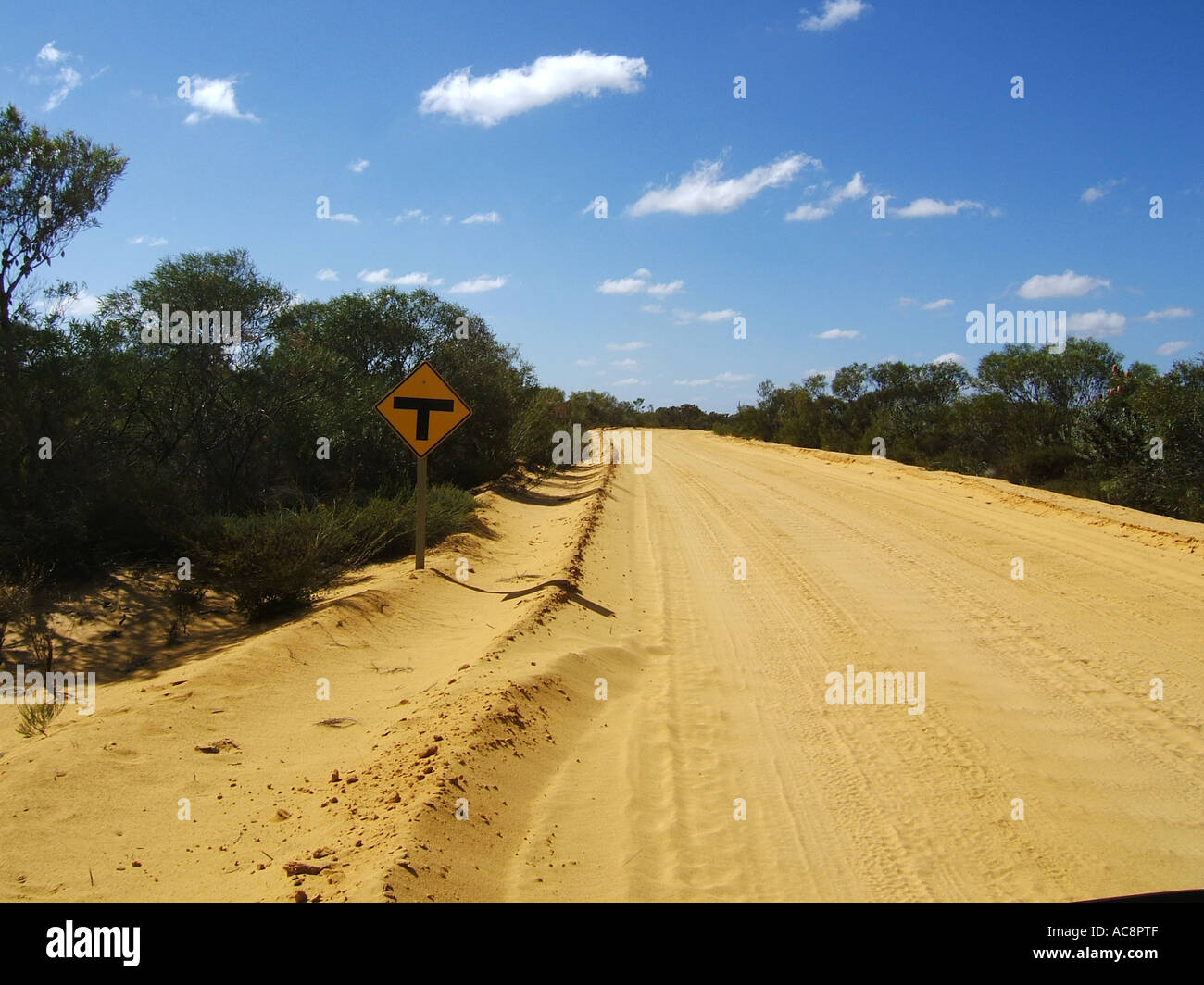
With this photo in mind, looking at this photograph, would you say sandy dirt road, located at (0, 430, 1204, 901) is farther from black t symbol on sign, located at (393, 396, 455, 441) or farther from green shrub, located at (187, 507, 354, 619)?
black t symbol on sign, located at (393, 396, 455, 441)

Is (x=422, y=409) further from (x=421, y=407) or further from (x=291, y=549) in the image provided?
(x=291, y=549)

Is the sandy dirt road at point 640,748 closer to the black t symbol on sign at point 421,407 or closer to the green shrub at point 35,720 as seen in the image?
the green shrub at point 35,720

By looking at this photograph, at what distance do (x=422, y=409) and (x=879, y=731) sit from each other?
727 centimetres

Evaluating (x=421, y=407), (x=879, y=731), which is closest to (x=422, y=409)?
(x=421, y=407)

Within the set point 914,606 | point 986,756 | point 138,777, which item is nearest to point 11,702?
point 138,777

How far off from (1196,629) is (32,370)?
14.2 meters

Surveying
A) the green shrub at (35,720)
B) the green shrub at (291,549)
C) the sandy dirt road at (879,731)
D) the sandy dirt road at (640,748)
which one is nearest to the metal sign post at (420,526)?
the sandy dirt road at (640,748)

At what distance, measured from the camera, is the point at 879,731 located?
18.9 ft

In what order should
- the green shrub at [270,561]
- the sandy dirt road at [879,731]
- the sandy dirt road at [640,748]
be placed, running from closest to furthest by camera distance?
the sandy dirt road at [640,748]
the sandy dirt road at [879,731]
the green shrub at [270,561]

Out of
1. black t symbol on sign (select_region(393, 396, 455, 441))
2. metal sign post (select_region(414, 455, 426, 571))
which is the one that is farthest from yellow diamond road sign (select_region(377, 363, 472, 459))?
metal sign post (select_region(414, 455, 426, 571))

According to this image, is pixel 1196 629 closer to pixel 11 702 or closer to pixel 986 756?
pixel 986 756

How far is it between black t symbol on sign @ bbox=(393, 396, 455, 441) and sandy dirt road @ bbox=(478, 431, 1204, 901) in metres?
2.96

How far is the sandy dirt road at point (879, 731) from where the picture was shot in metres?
3.94

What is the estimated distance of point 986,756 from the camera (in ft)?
17.5
